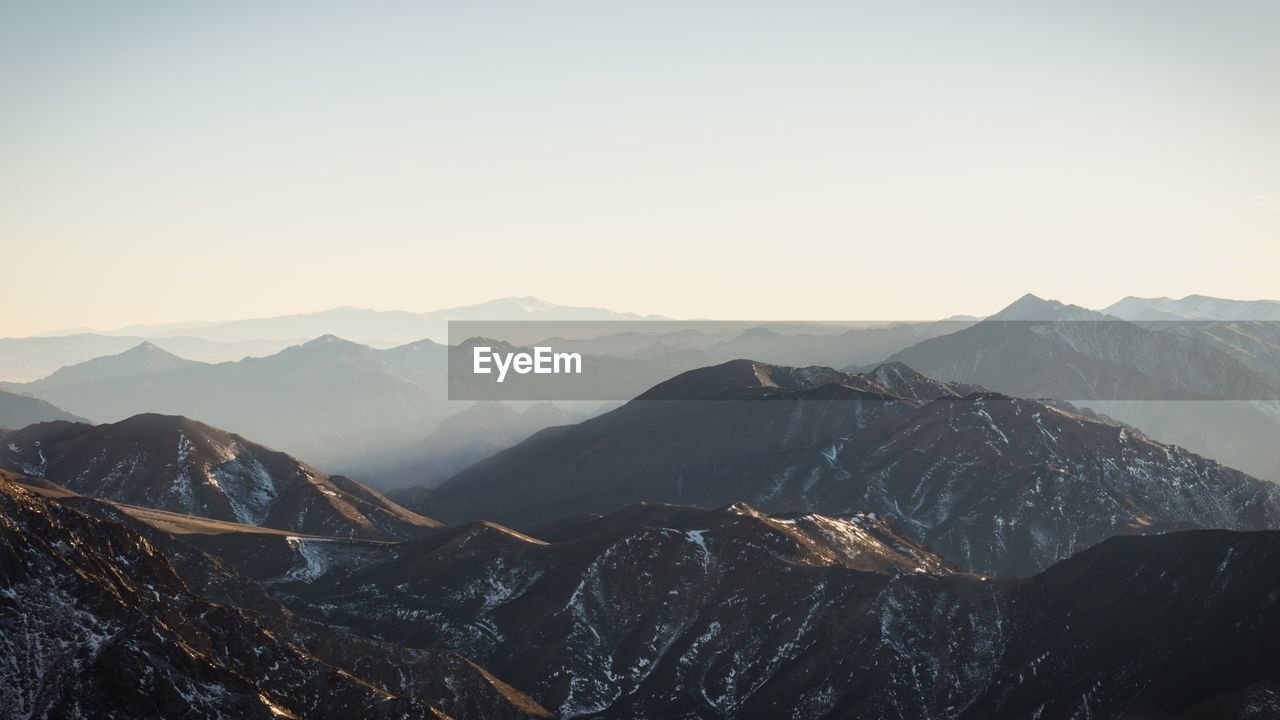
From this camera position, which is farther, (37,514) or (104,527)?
(104,527)

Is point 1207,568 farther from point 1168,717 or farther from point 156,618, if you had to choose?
point 156,618

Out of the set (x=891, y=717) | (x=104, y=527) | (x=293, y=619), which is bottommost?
(x=891, y=717)

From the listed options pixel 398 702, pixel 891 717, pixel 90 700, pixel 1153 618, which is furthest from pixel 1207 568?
pixel 90 700

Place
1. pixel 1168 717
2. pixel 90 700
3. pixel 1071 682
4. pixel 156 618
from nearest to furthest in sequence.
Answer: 1. pixel 90 700
2. pixel 156 618
3. pixel 1168 717
4. pixel 1071 682

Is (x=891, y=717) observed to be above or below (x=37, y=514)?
below

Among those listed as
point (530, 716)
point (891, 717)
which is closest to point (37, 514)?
point (530, 716)

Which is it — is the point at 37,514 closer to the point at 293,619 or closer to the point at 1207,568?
the point at 293,619

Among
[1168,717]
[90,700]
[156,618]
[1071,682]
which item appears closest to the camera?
[90,700]
